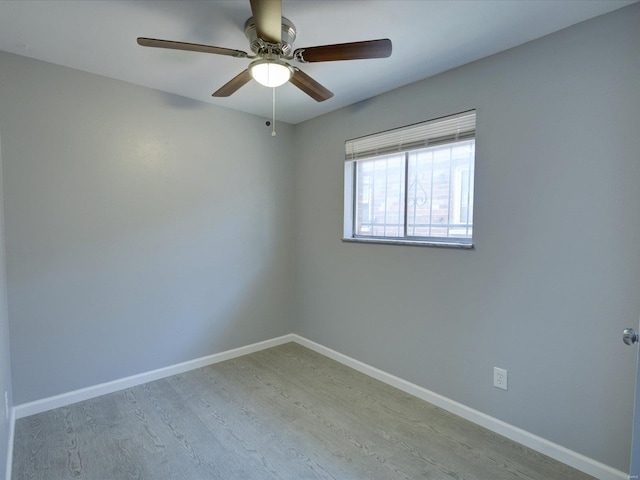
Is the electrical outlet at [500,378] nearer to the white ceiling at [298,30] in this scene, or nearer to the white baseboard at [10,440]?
the white ceiling at [298,30]

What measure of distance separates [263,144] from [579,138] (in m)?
2.59

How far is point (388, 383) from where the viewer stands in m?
2.75

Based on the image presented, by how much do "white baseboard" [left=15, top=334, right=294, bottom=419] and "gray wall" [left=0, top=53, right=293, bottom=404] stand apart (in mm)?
48

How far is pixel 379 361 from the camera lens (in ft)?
9.29

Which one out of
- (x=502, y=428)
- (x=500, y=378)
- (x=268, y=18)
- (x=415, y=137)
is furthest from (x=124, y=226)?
(x=502, y=428)

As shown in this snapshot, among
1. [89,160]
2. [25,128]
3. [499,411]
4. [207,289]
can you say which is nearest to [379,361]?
[499,411]

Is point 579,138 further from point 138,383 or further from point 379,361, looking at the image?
point 138,383

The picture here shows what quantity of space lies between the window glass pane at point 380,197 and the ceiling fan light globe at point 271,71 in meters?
1.24

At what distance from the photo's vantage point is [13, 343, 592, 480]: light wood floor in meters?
1.78

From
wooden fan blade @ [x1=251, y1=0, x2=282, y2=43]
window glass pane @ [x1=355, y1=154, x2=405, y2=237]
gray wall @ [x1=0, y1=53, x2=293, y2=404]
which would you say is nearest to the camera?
wooden fan blade @ [x1=251, y1=0, x2=282, y2=43]

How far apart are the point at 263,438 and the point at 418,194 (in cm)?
202

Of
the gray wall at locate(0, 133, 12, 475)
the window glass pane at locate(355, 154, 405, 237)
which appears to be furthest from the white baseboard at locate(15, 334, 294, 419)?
the window glass pane at locate(355, 154, 405, 237)

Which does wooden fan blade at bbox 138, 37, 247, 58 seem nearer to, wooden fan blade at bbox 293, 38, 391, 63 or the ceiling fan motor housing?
the ceiling fan motor housing

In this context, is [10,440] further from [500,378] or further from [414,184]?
[414,184]
